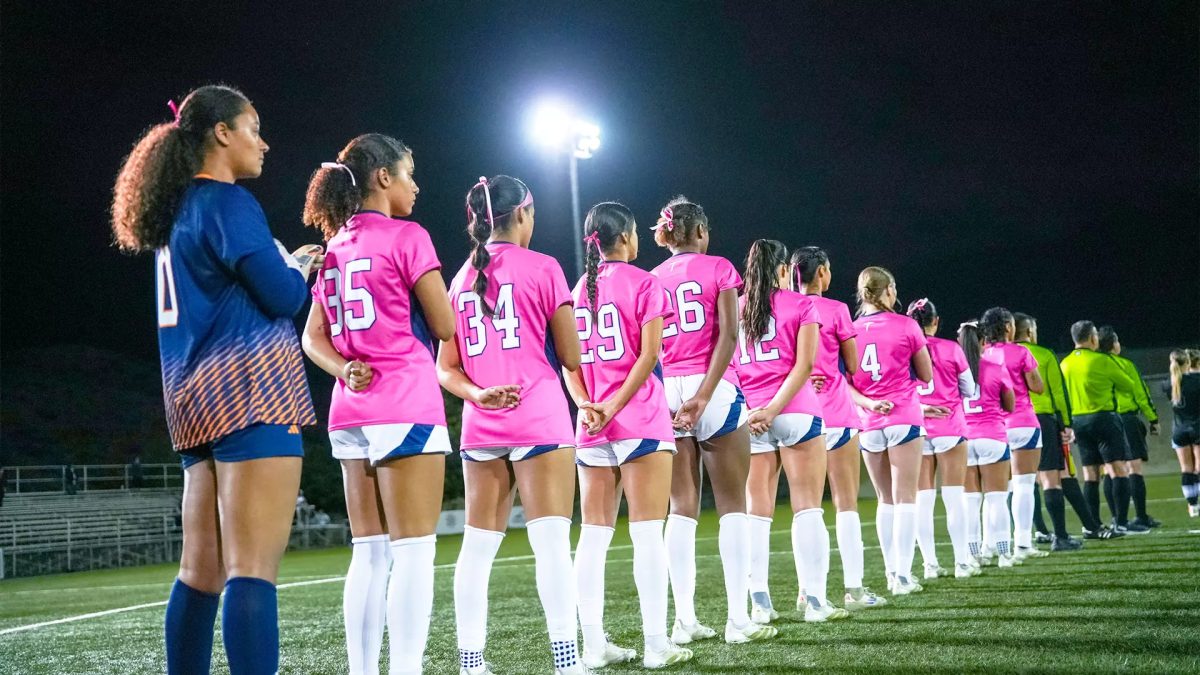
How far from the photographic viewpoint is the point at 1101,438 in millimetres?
11523

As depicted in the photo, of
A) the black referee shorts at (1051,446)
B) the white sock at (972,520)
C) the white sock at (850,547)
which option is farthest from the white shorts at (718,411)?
the black referee shorts at (1051,446)

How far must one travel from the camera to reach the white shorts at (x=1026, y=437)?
31.4 ft

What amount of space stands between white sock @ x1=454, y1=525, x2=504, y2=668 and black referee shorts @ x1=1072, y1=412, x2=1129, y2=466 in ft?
30.4

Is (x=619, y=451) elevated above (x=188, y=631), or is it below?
above

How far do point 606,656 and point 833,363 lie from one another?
2839 millimetres

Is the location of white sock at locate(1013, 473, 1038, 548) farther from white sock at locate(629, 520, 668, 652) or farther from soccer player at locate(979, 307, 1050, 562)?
white sock at locate(629, 520, 668, 652)

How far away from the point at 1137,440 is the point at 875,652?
Answer: 32.8ft

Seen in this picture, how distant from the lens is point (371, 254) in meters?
3.73

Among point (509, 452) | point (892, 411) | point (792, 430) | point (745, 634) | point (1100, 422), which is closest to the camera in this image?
point (509, 452)

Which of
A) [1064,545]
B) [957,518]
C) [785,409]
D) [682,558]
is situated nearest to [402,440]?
[682,558]

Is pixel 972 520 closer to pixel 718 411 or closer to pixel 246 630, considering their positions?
pixel 718 411

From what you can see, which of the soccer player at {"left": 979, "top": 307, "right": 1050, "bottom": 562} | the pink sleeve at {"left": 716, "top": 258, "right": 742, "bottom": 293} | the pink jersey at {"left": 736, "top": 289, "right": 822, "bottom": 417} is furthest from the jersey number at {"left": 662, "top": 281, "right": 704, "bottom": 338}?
the soccer player at {"left": 979, "top": 307, "right": 1050, "bottom": 562}

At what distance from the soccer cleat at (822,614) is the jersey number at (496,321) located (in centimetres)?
277

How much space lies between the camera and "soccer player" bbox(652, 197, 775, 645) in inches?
206
